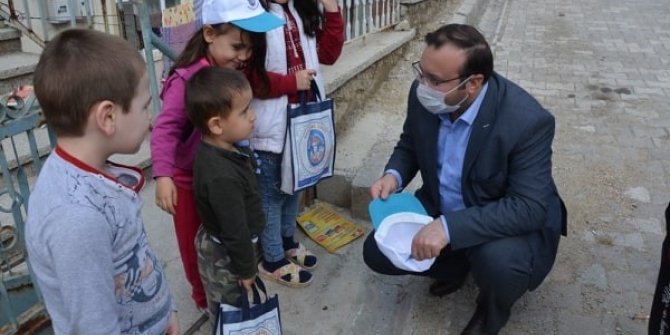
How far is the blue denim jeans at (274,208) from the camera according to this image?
2496 mm

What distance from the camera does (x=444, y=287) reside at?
2594 mm

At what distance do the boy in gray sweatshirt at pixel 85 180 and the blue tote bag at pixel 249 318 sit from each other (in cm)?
66

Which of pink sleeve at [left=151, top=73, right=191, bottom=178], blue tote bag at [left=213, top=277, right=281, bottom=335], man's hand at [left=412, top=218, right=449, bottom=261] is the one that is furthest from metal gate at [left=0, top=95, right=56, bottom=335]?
man's hand at [left=412, top=218, right=449, bottom=261]

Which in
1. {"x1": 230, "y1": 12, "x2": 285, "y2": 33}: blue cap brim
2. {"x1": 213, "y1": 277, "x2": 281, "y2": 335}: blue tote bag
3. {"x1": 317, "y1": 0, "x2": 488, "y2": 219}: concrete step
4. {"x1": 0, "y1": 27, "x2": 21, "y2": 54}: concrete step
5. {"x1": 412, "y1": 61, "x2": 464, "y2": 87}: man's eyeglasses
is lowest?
{"x1": 317, "y1": 0, "x2": 488, "y2": 219}: concrete step

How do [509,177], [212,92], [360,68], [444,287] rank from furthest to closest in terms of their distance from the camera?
[360,68] < [444,287] < [509,177] < [212,92]

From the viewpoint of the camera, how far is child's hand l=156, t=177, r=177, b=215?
2.01 metres

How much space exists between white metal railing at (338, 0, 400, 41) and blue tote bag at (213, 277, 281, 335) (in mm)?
3201

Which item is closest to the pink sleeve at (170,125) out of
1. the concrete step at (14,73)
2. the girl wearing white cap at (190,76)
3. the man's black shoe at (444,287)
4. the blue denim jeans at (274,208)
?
the girl wearing white cap at (190,76)

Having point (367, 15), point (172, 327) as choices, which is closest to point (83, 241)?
point (172, 327)

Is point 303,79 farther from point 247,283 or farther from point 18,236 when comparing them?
point 18,236

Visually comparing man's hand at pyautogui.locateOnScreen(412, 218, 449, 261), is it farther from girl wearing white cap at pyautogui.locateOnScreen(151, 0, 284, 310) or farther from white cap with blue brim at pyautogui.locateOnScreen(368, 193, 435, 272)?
girl wearing white cap at pyautogui.locateOnScreen(151, 0, 284, 310)

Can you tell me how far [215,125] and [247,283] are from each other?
23.9 inches

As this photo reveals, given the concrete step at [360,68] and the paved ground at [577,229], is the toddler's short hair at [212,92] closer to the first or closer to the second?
the paved ground at [577,229]

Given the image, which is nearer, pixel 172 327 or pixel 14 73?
pixel 172 327
